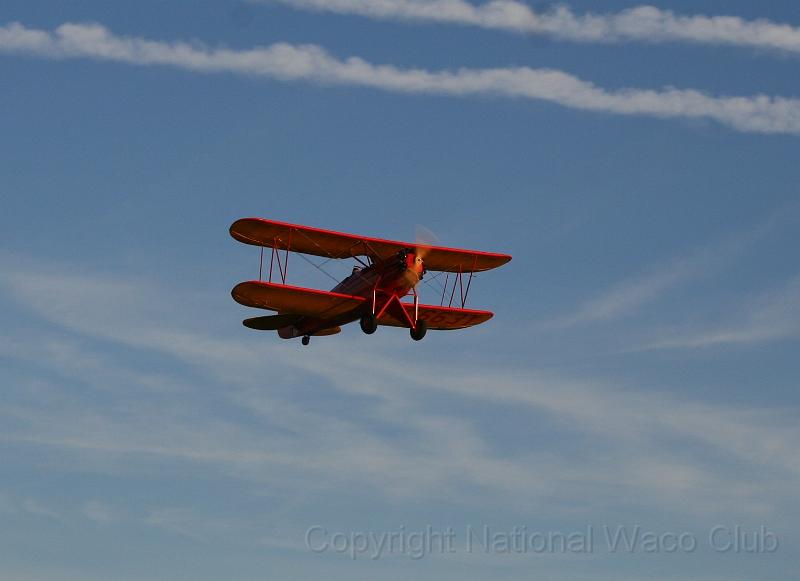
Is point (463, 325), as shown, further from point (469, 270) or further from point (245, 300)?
point (245, 300)

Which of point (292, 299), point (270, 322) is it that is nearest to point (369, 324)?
point (292, 299)

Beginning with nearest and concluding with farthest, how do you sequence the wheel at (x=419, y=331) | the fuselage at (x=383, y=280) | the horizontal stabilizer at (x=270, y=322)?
the fuselage at (x=383, y=280)
the wheel at (x=419, y=331)
the horizontal stabilizer at (x=270, y=322)

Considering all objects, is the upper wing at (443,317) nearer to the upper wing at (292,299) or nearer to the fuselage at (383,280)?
the fuselage at (383,280)

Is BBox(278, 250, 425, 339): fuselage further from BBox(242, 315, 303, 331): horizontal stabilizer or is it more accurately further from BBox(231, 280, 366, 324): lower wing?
BBox(242, 315, 303, 331): horizontal stabilizer

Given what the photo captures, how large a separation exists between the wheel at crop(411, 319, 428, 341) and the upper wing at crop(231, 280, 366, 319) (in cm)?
220

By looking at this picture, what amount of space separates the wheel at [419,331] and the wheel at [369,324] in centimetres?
182

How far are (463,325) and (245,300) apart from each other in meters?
8.58

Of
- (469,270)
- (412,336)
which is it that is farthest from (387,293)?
(469,270)

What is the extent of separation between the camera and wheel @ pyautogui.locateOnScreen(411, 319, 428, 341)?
151ft

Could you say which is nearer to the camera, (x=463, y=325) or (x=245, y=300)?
(x=245, y=300)

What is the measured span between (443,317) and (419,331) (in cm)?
193

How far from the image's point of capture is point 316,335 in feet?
159

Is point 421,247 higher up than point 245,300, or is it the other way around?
point 421,247

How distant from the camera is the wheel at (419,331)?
151 feet
